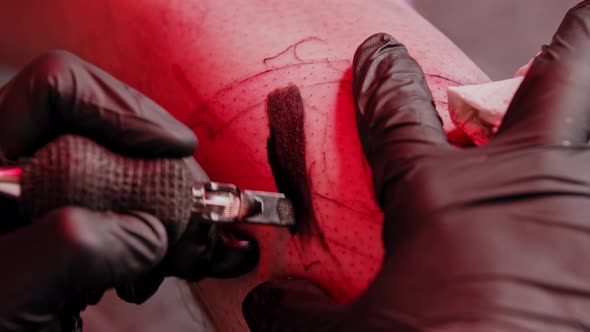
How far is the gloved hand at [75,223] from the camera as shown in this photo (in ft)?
1.99

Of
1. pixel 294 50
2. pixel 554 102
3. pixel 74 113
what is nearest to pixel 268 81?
pixel 294 50

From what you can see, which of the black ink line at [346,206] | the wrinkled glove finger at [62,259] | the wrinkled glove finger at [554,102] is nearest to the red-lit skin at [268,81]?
the black ink line at [346,206]

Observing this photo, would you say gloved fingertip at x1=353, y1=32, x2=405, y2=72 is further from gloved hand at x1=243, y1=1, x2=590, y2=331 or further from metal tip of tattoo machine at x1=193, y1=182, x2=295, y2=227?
metal tip of tattoo machine at x1=193, y1=182, x2=295, y2=227

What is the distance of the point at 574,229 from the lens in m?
0.64

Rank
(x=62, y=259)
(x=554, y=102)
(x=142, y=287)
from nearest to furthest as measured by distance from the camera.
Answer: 1. (x=62, y=259)
2. (x=554, y=102)
3. (x=142, y=287)

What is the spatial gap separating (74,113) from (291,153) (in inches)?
14.4

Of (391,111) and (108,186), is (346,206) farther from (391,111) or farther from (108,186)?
(108,186)

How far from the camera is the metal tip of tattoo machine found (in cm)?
75

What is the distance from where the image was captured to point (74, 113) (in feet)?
2.26

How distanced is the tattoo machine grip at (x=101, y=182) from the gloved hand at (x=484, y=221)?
25 cm

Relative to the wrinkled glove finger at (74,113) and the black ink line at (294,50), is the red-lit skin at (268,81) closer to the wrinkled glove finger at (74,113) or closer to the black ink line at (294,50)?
the black ink line at (294,50)

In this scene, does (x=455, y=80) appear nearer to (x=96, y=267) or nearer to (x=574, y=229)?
(x=574, y=229)

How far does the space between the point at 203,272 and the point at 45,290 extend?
0.94ft

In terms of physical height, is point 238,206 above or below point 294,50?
below
